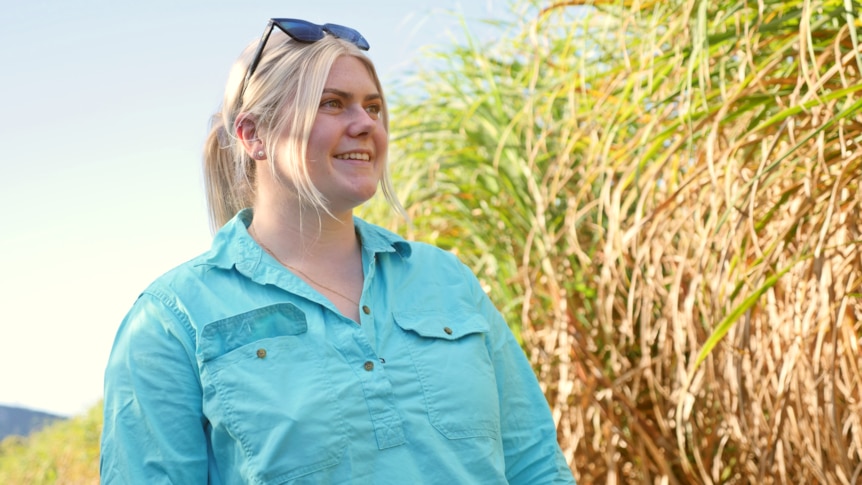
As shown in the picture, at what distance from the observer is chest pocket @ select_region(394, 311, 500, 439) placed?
5.07ft

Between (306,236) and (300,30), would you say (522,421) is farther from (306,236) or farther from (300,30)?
(300,30)

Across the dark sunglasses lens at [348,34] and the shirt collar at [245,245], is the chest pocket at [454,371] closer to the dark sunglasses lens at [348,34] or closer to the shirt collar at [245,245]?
the shirt collar at [245,245]

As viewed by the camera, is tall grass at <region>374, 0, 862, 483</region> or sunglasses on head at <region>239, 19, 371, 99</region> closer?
sunglasses on head at <region>239, 19, 371, 99</region>

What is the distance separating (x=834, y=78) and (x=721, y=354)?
0.73m

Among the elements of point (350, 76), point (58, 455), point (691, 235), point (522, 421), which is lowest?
point (58, 455)

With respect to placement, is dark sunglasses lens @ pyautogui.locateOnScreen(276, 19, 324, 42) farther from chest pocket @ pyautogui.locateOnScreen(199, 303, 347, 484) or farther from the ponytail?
chest pocket @ pyautogui.locateOnScreen(199, 303, 347, 484)

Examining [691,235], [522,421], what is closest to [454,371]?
[522,421]

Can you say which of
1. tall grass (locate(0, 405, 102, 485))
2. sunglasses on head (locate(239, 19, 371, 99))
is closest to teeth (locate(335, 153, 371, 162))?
sunglasses on head (locate(239, 19, 371, 99))

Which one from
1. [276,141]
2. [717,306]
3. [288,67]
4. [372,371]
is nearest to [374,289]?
[372,371]

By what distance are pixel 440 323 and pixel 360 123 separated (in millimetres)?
374

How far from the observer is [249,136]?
5.72 feet

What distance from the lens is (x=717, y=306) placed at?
2.20m

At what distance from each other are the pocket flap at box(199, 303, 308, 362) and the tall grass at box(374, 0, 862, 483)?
0.97 meters

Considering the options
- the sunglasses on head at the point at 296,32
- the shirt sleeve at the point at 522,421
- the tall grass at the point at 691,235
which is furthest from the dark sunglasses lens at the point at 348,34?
the tall grass at the point at 691,235
